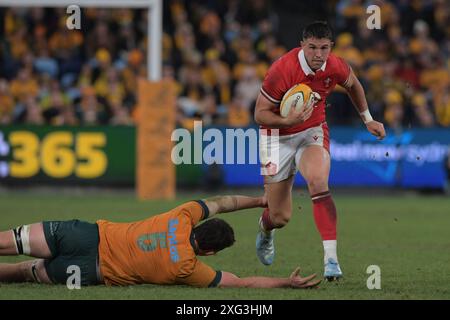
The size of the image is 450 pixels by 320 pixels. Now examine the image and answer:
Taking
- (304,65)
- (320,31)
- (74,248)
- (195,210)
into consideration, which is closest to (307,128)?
(304,65)

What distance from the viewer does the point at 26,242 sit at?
804cm

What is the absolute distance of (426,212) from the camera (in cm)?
1656

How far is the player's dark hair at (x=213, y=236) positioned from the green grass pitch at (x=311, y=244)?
0.34 meters

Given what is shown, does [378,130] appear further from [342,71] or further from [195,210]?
[195,210]

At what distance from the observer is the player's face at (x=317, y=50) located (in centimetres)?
908

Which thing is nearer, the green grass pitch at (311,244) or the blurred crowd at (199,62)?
the green grass pitch at (311,244)

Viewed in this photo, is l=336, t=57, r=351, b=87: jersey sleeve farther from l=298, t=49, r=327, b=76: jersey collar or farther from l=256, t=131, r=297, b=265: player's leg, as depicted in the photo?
l=256, t=131, r=297, b=265: player's leg

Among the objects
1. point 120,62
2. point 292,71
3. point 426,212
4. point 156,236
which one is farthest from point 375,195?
point 156,236

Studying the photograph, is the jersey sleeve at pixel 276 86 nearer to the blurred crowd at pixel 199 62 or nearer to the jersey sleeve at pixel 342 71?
the jersey sleeve at pixel 342 71

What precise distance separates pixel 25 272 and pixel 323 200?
2507 mm

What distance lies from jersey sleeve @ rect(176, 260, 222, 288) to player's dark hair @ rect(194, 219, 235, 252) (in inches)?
6.4

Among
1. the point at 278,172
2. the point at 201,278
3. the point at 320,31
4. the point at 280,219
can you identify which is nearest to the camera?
the point at 201,278

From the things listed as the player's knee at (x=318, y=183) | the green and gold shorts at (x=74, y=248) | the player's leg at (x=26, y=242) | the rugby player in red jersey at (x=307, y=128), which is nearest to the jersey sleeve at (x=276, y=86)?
the rugby player in red jersey at (x=307, y=128)
